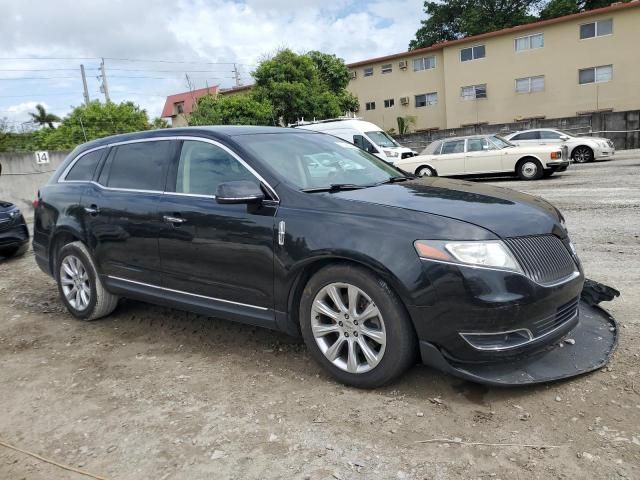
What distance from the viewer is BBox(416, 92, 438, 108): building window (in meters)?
38.2

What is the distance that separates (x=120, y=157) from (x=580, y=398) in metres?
4.06

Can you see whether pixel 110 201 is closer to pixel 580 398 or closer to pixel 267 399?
pixel 267 399

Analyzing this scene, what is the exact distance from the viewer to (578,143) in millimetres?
19375

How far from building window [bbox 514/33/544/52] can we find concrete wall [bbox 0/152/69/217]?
92.7 feet

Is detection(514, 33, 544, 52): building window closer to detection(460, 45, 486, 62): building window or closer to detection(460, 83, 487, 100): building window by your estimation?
detection(460, 45, 486, 62): building window

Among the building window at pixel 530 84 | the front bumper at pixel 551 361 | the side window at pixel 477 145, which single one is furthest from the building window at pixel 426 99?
the front bumper at pixel 551 361

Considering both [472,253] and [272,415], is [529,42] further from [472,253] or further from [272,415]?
[272,415]

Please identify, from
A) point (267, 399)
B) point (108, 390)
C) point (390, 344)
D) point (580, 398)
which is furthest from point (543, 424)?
point (108, 390)

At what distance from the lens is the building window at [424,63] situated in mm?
37781

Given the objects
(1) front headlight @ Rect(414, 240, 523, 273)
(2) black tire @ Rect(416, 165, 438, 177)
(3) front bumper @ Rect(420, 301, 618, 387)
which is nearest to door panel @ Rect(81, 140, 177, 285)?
(1) front headlight @ Rect(414, 240, 523, 273)

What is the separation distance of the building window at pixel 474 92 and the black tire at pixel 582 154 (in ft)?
55.1

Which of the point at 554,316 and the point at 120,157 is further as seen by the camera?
the point at 120,157

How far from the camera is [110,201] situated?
464 cm

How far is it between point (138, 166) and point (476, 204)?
9.31 ft
